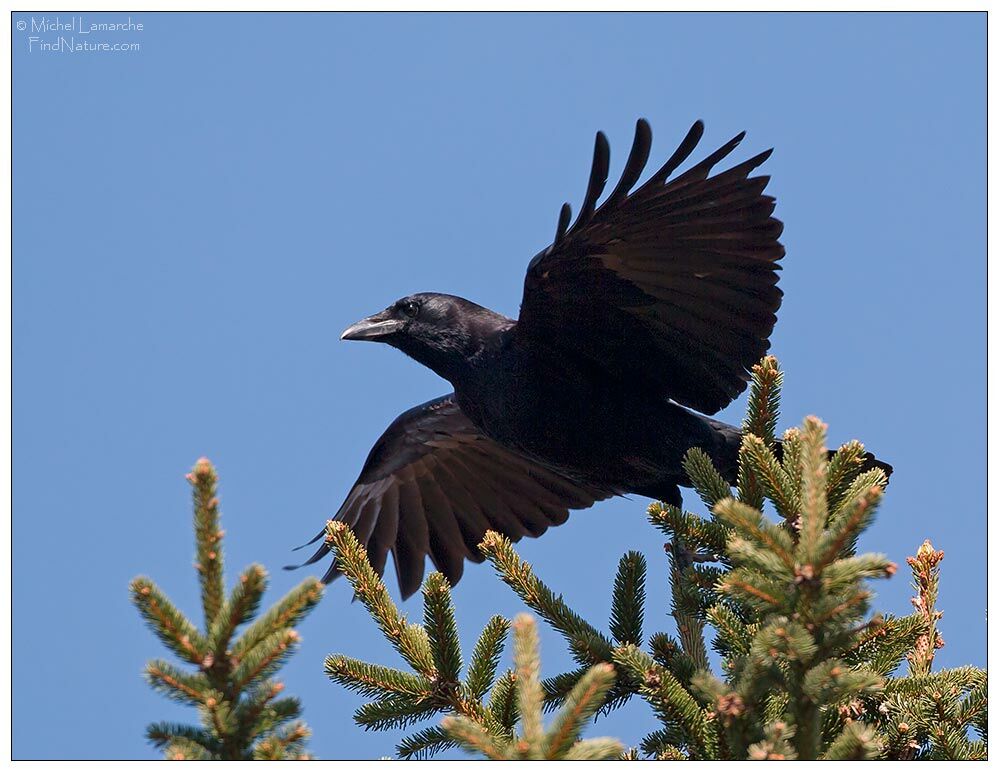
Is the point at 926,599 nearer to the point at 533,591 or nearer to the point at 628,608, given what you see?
the point at 628,608

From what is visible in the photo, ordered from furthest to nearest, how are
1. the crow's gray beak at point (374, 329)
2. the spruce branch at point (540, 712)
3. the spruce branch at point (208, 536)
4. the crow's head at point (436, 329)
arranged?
the crow's gray beak at point (374, 329) → the crow's head at point (436, 329) → the spruce branch at point (208, 536) → the spruce branch at point (540, 712)

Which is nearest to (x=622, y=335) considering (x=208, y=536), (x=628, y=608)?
(x=628, y=608)

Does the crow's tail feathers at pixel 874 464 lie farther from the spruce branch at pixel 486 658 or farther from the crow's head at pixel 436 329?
the spruce branch at pixel 486 658

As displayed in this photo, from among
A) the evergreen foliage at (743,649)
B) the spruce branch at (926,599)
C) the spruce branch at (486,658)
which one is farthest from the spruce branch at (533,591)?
the spruce branch at (926,599)

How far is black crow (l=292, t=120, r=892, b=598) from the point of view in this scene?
17.9 ft

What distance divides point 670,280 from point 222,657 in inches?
146

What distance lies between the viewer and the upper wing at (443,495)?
24.4 ft

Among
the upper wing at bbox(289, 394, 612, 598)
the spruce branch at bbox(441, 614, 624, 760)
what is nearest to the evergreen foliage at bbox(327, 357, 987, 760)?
the spruce branch at bbox(441, 614, 624, 760)

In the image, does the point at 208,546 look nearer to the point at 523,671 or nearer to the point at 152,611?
the point at 152,611

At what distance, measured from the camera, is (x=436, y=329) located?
6.61 metres

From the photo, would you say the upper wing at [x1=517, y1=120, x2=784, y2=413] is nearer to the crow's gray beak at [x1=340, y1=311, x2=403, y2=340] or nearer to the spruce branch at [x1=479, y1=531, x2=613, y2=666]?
the crow's gray beak at [x1=340, y1=311, x2=403, y2=340]

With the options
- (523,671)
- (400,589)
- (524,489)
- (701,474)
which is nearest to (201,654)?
(523,671)

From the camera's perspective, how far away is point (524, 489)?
7.73 m

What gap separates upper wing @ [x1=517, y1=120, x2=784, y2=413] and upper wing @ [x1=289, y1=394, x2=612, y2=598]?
1.65 meters
